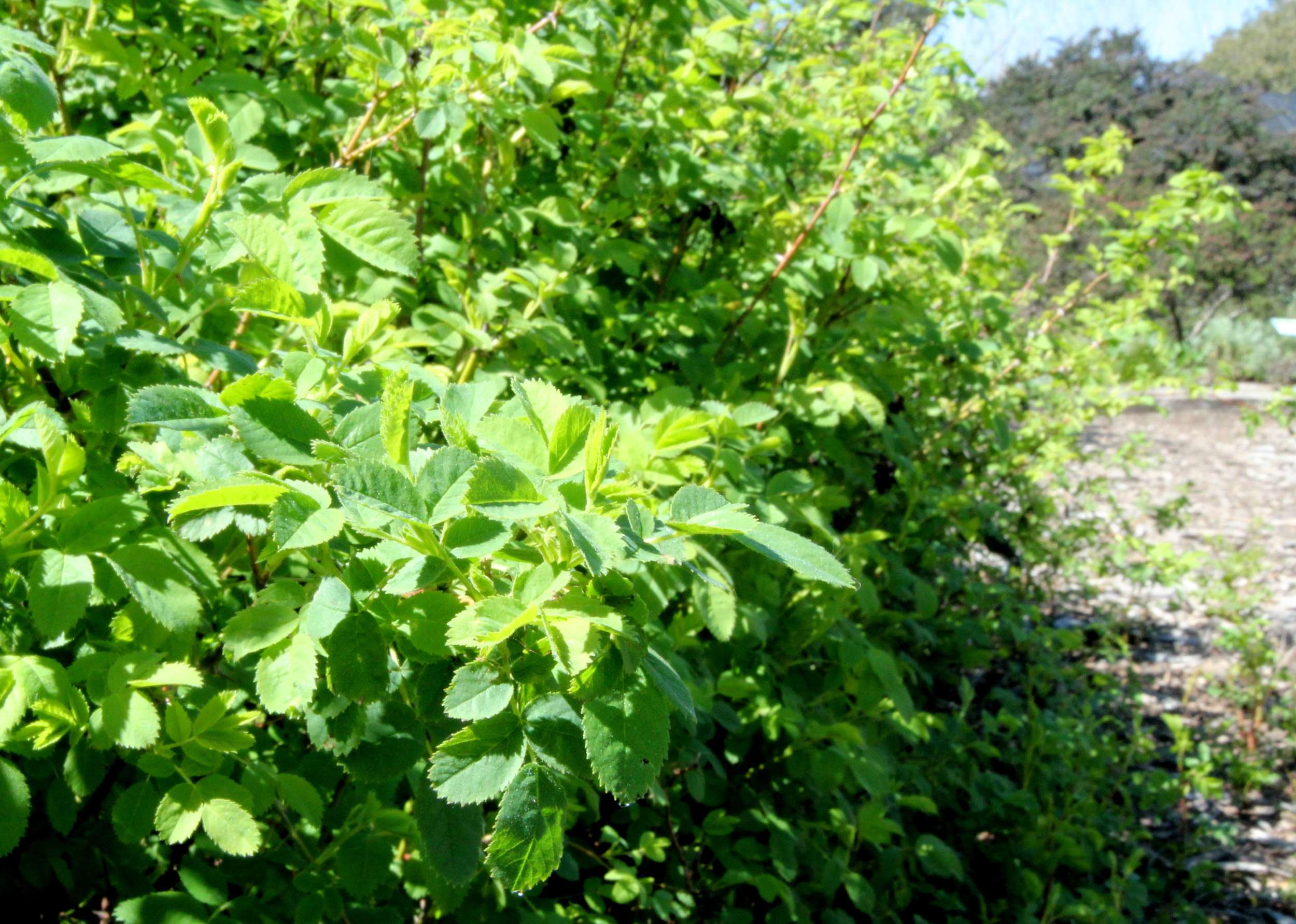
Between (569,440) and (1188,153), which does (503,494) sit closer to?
(569,440)

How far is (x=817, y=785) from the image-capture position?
84.2 inches

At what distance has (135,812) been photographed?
1.00m

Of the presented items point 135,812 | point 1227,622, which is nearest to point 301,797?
point 135,812

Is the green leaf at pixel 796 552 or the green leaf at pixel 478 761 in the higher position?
the green leaf at pixel 796 552

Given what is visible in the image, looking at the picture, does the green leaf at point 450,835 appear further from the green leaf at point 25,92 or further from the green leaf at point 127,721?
the green leaf at point 25,92

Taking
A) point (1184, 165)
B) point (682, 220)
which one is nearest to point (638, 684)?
point (682, 220)

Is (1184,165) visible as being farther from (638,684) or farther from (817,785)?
(638,684)

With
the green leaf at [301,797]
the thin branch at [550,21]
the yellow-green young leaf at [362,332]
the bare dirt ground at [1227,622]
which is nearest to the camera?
the yellow-green young leaf at [362,332]

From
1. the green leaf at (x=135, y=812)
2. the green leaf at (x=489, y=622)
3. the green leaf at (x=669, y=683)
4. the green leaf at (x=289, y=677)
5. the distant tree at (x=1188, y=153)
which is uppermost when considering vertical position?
the distant tree at (x=1188, y=153)

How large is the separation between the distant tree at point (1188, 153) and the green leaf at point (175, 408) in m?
13.9

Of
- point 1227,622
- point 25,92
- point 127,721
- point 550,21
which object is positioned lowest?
point 1227,622

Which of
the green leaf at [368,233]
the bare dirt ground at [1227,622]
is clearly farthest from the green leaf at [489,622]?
the bare dirt ground at [1227,622]

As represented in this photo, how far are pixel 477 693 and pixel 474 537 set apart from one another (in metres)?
0.11

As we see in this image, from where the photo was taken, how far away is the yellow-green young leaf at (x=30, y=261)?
2.87 ft
